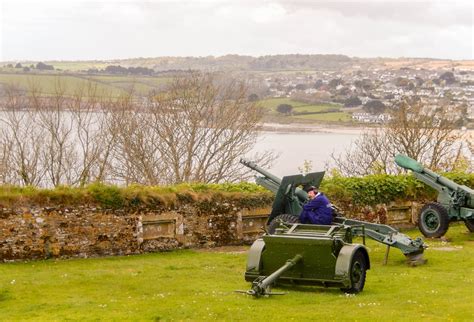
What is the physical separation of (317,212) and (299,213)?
9.68 ft

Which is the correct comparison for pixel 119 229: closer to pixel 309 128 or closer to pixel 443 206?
pixel 443 206

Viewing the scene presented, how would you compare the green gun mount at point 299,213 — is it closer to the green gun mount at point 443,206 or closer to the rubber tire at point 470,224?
the green gun mount at point 443,206

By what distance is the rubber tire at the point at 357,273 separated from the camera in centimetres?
Answer: 1593

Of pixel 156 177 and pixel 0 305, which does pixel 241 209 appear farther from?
pixel 156 177

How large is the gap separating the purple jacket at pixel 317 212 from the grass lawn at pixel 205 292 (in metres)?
→ 1.64

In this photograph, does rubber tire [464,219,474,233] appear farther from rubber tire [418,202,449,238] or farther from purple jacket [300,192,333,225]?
purple jacket [300,192,333,225]

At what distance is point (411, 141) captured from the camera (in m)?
41.1

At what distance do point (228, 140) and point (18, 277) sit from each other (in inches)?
899

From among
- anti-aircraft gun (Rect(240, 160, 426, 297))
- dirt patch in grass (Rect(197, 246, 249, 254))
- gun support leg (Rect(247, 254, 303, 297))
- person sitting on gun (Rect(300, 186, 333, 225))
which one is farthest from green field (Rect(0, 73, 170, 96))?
gun support leg (Rect(247, 254, 303, 297))

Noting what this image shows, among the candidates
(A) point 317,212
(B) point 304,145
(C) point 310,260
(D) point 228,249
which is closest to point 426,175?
(D) point 228,249

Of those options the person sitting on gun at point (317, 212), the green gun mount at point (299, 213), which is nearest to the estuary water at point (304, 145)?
the green gun mount at point (299, 213)

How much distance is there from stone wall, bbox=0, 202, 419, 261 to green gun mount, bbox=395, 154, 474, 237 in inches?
180

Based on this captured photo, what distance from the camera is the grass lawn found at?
14.1 metres

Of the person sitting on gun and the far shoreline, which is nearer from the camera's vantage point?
the person sitting on gun
